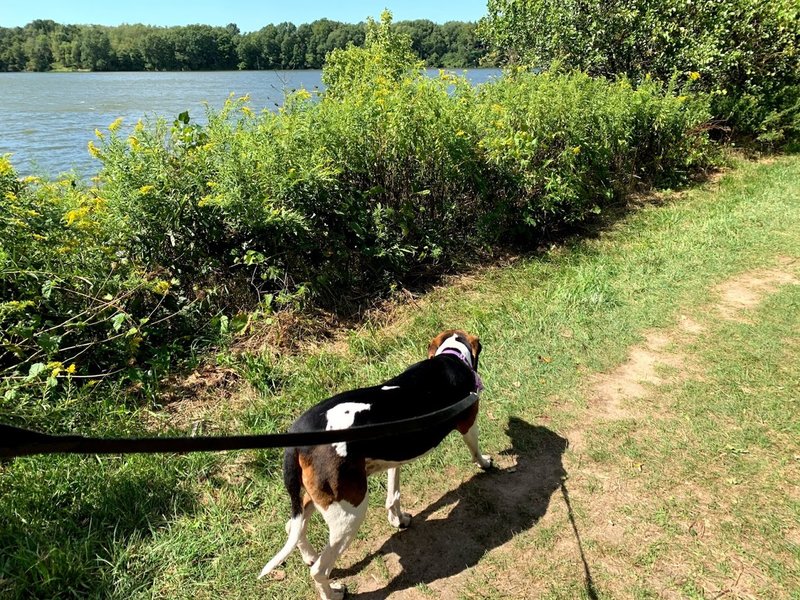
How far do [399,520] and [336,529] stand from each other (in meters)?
0.74

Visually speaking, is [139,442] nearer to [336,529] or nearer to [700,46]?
[336,529]

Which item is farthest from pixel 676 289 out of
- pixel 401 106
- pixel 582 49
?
pixel 582 49

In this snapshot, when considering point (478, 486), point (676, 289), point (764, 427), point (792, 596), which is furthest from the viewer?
point (676, 289)

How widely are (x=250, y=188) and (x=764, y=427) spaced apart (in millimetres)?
4401

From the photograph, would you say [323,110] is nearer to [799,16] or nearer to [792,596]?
[792,596]

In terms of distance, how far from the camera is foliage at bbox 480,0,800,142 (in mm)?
10453

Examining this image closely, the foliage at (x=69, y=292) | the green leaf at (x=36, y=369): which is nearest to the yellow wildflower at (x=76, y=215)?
the foliage at (x=69, y=292)

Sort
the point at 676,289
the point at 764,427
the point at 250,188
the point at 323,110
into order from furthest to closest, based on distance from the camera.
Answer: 1. the point at 676,289
2. the point at 323,110
3. the point at 250,188
4. the point at 764,427

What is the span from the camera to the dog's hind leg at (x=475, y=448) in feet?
10.3

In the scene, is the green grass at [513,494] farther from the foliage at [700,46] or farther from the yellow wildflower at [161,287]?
the foliage at [700,46]

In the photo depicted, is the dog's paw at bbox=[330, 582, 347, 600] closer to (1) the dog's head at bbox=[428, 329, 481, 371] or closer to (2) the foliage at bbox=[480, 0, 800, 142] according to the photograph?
(1) the dog's head at bbox=[428, 329, 481, 371]

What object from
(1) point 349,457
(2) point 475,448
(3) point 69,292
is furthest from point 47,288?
(2) point 475,448

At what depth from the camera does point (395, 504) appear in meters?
2.94

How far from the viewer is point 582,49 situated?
11.2 metres
